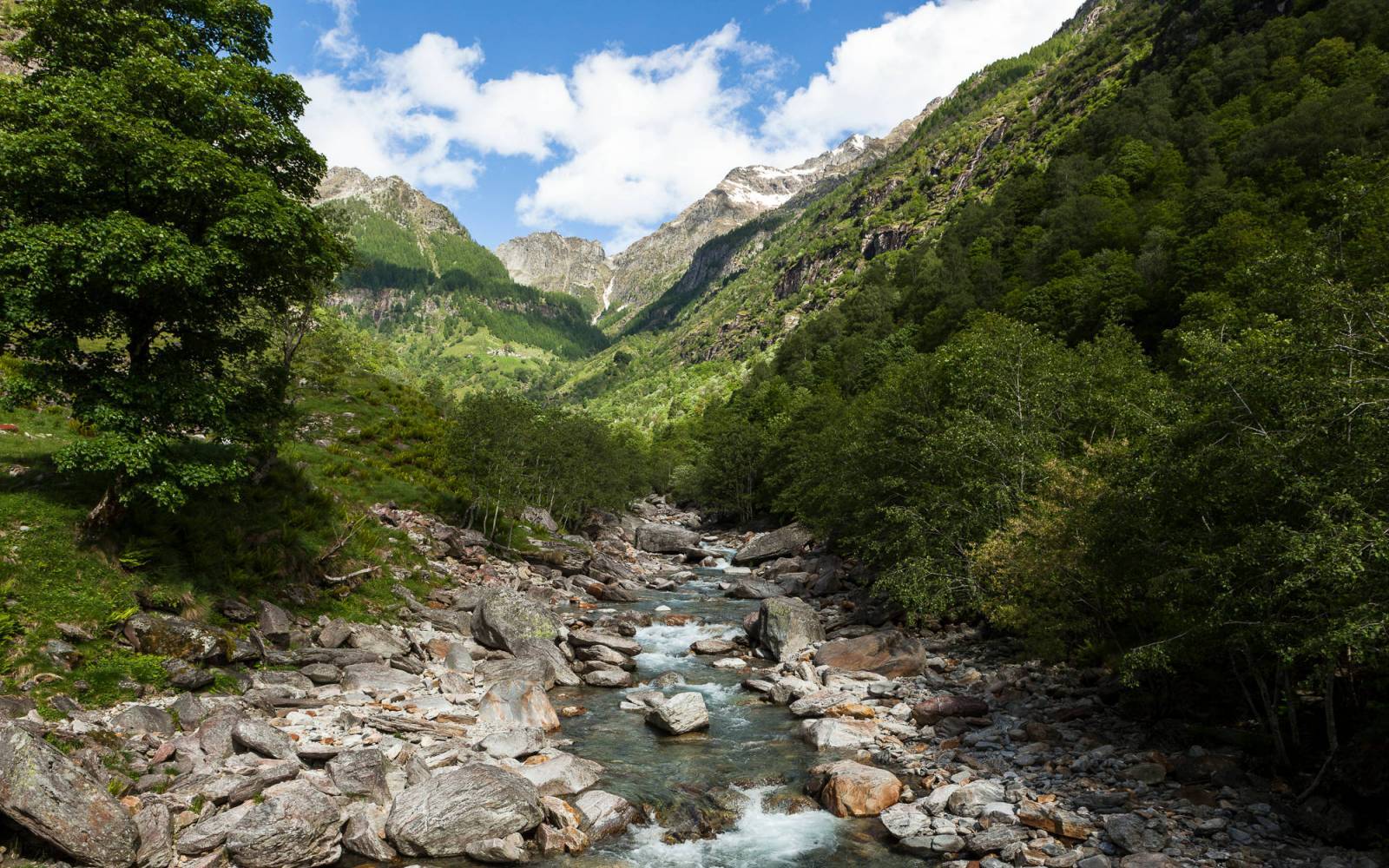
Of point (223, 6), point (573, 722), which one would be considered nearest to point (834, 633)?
point (573, 722)

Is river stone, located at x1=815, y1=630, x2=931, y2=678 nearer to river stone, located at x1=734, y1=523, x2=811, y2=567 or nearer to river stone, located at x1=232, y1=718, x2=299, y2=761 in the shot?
river stone, located at x1=232, y1=718, x2=299, y2=761

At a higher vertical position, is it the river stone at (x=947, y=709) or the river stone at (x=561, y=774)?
the river stone at (x=561, y=774)

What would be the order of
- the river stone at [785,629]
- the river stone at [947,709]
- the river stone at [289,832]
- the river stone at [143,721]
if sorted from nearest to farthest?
the river stone at [289,832]
the river stone at [143,721]
the river stone at [947,709]
the river stone at [785,629]

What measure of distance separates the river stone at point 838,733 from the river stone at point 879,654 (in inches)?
234

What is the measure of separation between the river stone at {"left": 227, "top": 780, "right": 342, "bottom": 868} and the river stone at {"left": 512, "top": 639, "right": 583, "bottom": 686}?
1300 centimetres

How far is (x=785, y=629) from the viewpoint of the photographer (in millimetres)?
32844

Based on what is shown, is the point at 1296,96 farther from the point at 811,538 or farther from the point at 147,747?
the point at 147,747

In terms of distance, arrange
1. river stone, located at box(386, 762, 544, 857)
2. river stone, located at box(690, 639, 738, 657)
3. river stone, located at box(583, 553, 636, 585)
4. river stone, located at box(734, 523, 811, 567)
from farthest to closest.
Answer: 1. river stone, located at box(734, 523, 811, 567)
2. river stone, located at box(583, 553, 636, 585)
3. river stone, located at box(690, 639, 738, 657)
4. river stone, located at box(386, 762, 544, 857)

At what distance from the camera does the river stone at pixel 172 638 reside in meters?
17.4

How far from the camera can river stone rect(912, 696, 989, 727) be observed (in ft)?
74.1

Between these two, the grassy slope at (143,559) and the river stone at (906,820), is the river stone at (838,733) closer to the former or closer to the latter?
the river stone at (906,820)

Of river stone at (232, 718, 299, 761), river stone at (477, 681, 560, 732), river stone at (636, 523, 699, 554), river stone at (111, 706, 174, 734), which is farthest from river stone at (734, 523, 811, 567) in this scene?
river stone at (111, 706, 174, 734)

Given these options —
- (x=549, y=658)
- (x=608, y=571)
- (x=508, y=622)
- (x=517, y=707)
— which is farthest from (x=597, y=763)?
(x=608, y=571)

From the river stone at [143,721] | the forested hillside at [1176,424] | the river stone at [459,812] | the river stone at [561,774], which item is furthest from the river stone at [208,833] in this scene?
the forested hillside at [1176,424]
